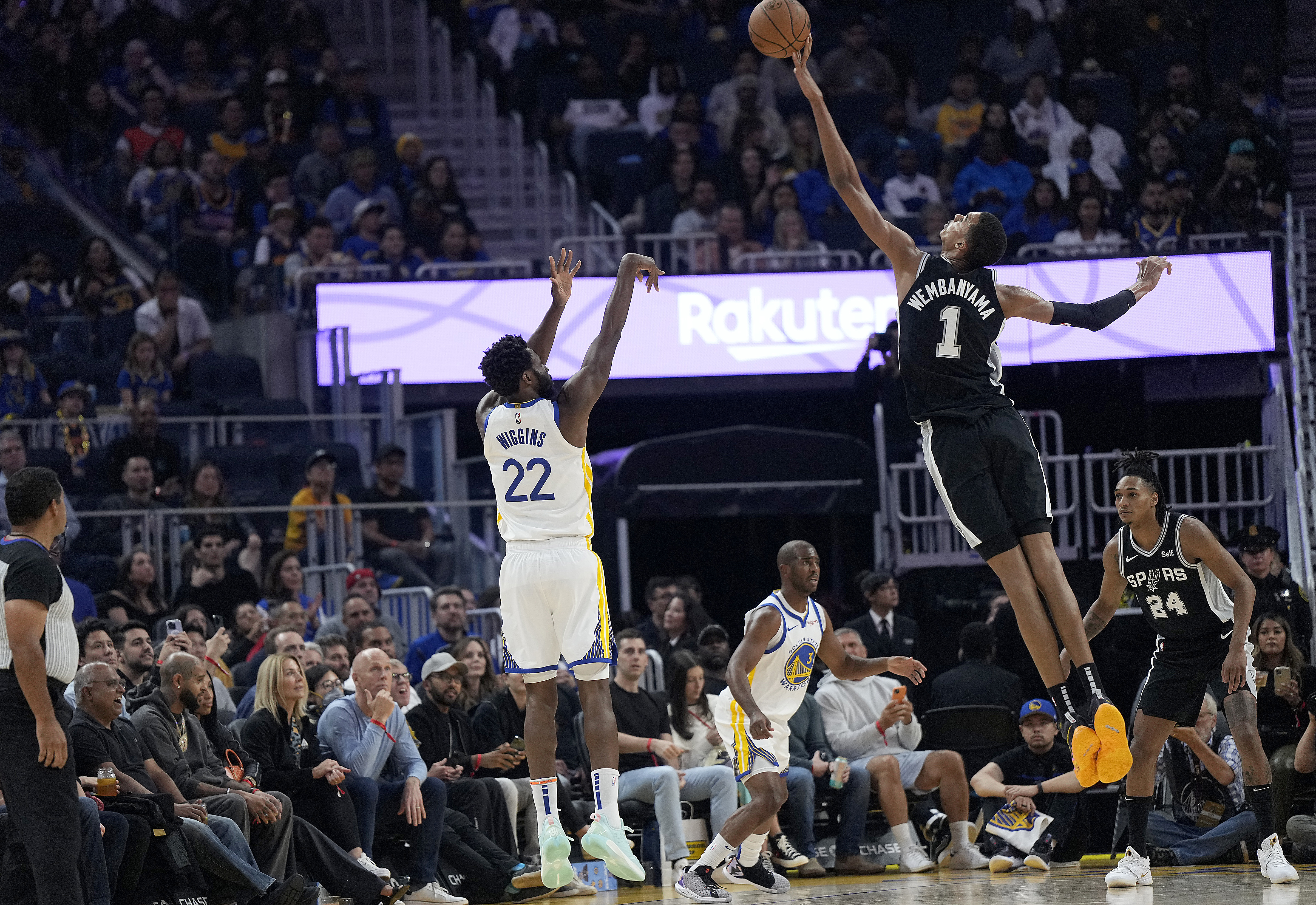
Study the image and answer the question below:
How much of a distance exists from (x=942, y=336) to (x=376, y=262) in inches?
409

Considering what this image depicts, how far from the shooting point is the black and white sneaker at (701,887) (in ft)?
29.5

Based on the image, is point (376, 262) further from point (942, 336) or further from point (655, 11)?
point (942, 336)

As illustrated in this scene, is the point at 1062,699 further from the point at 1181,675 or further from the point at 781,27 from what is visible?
the point at 781,27

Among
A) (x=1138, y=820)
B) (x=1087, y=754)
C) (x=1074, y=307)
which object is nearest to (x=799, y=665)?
(x=1138, y=820)

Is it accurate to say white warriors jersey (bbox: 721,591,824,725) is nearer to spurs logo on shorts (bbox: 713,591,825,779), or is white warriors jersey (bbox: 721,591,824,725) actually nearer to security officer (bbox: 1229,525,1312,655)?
spurs logo on shorts (bbox: 713,591,825,779)

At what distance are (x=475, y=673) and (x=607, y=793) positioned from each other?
356cm

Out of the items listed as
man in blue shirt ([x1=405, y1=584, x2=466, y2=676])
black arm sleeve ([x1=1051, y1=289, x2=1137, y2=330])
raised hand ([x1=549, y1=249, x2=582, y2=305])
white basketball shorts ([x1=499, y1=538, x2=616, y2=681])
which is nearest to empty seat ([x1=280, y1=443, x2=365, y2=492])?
man in blue shirt ([x1=405, y1=584, x2=466, y2=676])

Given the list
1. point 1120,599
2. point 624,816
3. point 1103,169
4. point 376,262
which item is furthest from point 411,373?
point 1120,599

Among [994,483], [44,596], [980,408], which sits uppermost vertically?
[980,408]

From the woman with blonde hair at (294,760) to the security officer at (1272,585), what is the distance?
641cm

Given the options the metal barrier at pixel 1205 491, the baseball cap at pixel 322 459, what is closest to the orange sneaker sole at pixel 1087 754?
the metal barrier at pixel 1205 491

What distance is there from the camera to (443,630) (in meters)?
12.2

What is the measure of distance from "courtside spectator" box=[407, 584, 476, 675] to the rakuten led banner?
456 cm

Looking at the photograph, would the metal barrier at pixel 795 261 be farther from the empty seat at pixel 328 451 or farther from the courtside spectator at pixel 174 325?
the courtside spectator at pixel 174 325
